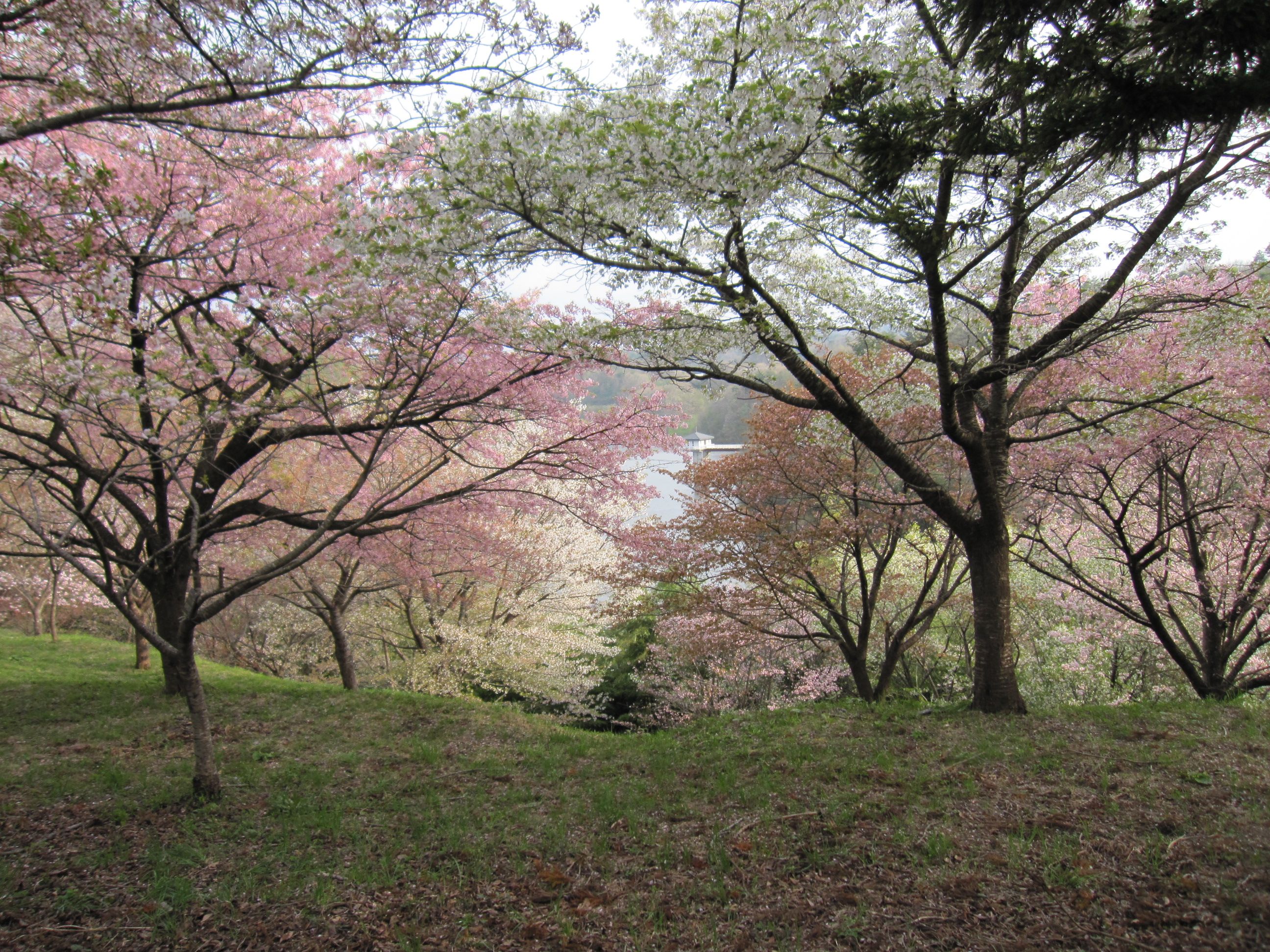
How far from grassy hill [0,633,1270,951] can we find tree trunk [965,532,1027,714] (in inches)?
14.7

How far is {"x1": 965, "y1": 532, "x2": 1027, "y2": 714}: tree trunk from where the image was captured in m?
5.61

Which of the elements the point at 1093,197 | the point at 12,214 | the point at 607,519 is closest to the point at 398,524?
the point at 607,519

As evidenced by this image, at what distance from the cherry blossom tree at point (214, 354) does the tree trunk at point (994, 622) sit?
3561 mm

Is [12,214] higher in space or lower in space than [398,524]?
higher

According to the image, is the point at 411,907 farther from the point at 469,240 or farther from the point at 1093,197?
the point at 1093,197

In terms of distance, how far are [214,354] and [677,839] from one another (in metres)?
5.39

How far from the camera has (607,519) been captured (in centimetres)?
773

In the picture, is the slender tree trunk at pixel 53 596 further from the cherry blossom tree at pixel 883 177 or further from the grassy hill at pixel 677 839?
the cherry blossom tree at pixel 883 177

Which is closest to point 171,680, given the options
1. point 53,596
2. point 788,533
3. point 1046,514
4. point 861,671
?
point 788,533

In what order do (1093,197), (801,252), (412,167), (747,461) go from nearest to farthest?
(412,167) → (1093,197) → (801,252) → (747,461)

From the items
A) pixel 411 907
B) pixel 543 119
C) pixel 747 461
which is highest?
pixel 543 119

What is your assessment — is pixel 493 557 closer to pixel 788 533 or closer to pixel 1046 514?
pixel 788 533

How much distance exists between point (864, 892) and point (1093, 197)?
613cm

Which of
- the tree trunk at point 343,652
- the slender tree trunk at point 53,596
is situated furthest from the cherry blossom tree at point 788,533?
the slender tree trunk at point 53,596
